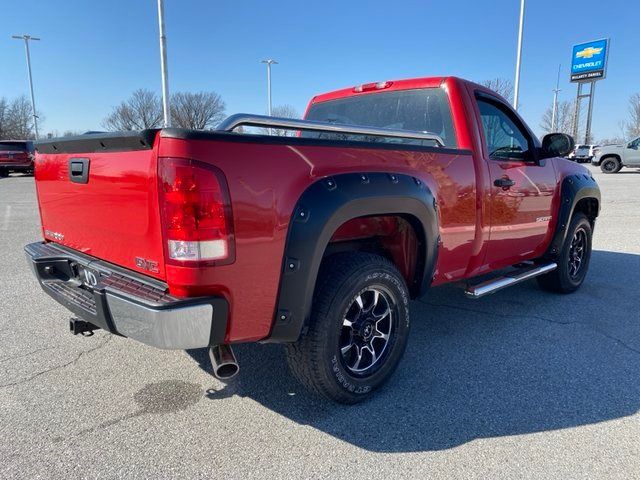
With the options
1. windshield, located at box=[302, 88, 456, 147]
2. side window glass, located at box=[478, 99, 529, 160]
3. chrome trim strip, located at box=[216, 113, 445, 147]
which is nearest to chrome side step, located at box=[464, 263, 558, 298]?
side window glass, located at box=[478, 99, 529, 160]

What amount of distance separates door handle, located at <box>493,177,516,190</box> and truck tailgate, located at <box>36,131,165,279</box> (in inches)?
99.4

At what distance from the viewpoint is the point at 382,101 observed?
3.94 m

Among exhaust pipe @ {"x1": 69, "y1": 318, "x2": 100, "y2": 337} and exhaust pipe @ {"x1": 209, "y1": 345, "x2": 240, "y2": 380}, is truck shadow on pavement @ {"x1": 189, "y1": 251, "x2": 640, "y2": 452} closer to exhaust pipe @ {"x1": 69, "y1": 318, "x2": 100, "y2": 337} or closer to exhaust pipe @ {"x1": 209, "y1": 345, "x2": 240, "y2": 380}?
exhaust pipe @ {"x1": 209, "y1": 345, "x2": 240, "y2": 380}

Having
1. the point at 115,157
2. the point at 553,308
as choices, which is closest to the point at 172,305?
the point at 115,157

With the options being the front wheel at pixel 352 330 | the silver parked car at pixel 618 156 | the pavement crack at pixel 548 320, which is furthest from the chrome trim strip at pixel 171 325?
the silver parked car at pixel 618 156

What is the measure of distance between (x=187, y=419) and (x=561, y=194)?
12.6 ft

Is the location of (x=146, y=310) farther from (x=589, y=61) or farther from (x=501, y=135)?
(x=589, y=61)

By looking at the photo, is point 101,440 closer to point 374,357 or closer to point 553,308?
point 374,357

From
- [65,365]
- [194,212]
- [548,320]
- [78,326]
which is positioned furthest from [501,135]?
[65,365]

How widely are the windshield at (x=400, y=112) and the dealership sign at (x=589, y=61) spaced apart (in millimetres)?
53278

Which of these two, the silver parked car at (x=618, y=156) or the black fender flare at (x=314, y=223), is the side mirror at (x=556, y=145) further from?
the silver parked car at (x=618, y=156)

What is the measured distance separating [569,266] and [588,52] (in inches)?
2122

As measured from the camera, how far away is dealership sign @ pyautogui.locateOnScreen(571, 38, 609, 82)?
46438 millimetres

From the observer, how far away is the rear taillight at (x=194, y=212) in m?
1.89
